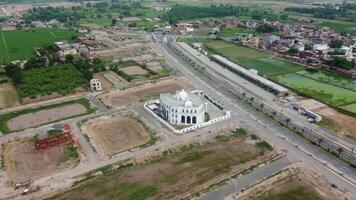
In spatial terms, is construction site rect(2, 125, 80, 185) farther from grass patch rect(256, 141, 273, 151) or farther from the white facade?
grass patch rect(256, 141, 273, 151)

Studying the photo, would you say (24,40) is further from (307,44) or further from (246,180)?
(246,180)

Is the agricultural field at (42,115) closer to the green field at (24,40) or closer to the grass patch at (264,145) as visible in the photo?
the grass patch at (264,145)

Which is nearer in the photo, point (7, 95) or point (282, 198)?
point (282, 198)

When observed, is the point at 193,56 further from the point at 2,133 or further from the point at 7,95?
the point at 2,133

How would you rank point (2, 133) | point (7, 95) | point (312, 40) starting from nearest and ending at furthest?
point (2, 133), point (7, 95), point (312, 40)

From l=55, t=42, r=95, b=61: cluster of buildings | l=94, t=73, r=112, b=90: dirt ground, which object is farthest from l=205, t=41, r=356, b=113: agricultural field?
l=55, t=42, r=95, b=61: cluster of buildings

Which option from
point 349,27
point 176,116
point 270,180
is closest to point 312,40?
point 349,27

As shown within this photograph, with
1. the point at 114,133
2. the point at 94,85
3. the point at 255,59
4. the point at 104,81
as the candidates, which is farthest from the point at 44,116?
the point at 255,59

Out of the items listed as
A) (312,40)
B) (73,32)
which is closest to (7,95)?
(73,32)

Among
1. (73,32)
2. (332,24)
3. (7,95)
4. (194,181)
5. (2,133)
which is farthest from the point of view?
(332,24)
